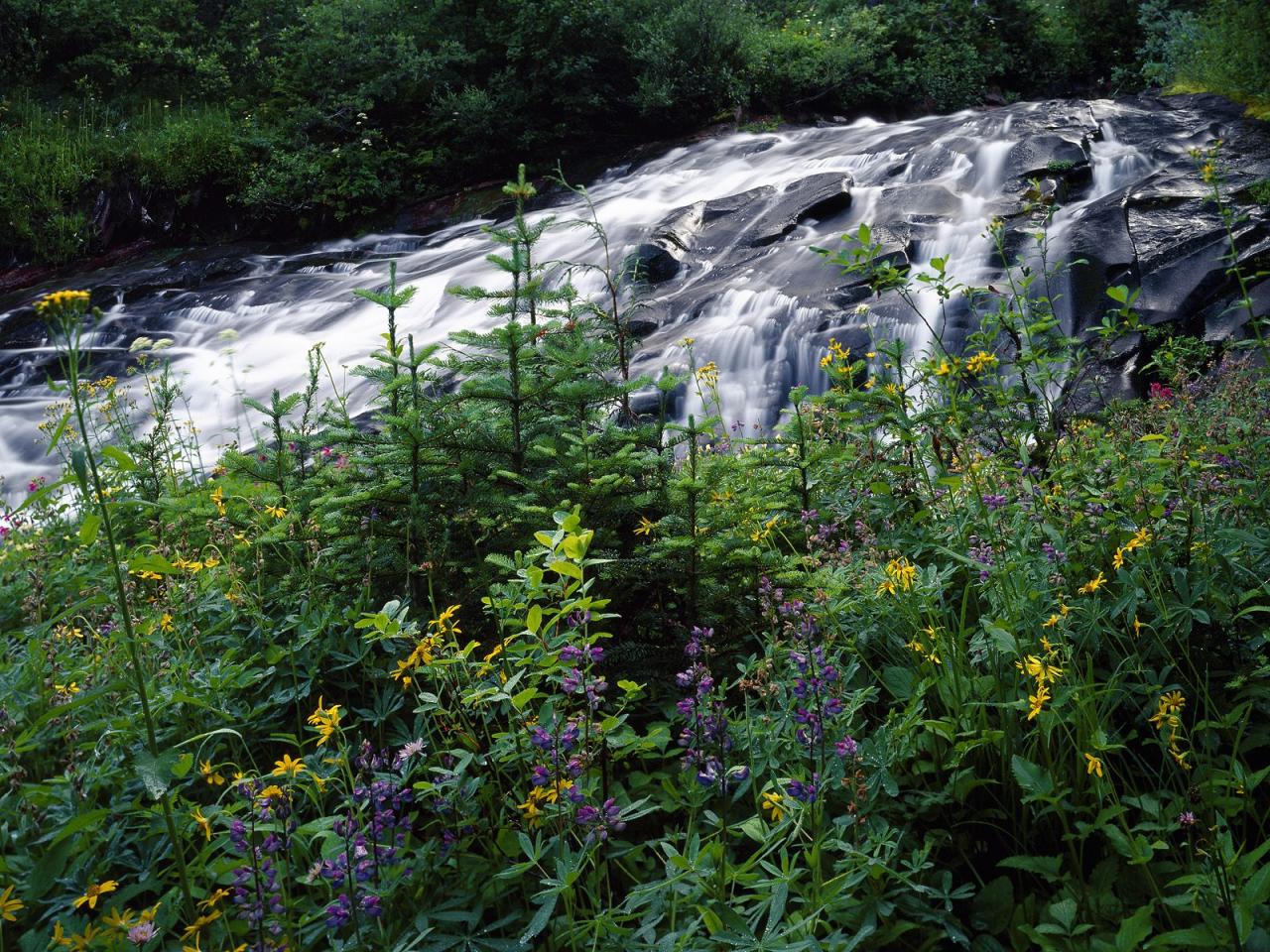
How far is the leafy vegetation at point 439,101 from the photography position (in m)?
Result: 13.4

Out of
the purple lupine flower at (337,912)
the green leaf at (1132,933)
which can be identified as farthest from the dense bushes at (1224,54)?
the purple lupine flower at (337,912)

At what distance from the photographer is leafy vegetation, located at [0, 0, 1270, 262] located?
13438 millimetres

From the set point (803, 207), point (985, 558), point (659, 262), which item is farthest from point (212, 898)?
point (803, 207)

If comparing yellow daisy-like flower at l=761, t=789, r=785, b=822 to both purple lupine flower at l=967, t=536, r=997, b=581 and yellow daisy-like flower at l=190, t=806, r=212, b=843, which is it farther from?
yellow daisy-like flower at l=190, t=806, r=212, b=843

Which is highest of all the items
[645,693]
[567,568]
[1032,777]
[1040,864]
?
[567,568]

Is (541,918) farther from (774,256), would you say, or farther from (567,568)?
(774,256)

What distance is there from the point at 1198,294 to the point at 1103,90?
39.6 ft

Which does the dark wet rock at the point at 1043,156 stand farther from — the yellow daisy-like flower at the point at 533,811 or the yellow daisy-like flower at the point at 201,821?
the yellow daisy-like flower at the point at 201,821

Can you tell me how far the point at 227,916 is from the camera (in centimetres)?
174

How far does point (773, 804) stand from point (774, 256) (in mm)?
7415

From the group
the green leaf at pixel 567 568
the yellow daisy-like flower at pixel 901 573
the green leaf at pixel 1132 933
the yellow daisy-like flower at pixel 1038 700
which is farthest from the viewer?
the yellow daisy-like flower at pixel 901 573

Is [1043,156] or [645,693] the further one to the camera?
[1043,156]

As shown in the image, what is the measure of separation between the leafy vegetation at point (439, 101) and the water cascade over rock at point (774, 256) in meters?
1.28

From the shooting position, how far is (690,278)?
8.79m
